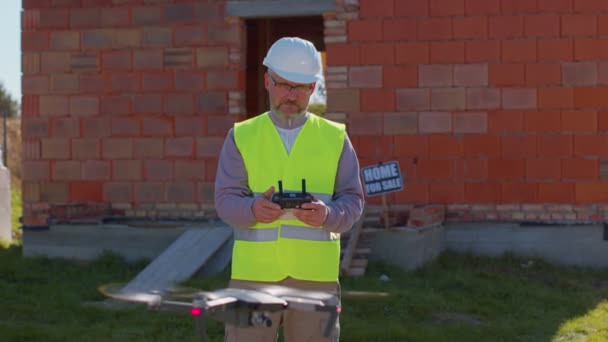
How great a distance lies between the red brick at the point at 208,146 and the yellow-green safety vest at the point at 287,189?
282 inches

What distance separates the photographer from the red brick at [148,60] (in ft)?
37.6

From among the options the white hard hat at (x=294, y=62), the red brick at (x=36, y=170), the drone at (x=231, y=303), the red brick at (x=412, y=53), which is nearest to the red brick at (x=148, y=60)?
the red brick at (x=36, y=170)

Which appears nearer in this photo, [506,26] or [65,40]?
[506,26]

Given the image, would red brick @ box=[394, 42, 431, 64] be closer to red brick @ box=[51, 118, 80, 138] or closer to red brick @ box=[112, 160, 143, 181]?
red brick @ box=[112, 160, 143, 181]

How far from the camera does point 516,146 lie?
10.8 m

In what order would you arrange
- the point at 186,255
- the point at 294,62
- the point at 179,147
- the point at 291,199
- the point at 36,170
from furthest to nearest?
the point at 36,170
the point at 179,147
the point at 186,255
the point at 294,62
the point at 291,199

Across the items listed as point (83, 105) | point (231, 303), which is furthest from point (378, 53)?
point (231, 303)

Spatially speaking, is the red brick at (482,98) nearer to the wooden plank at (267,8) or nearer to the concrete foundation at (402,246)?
the concrete foundation at (402,246)

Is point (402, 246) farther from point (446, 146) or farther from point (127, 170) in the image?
point (127, 170)

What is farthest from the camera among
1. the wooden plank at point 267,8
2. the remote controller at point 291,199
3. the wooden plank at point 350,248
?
the wooden plank at point 267,8

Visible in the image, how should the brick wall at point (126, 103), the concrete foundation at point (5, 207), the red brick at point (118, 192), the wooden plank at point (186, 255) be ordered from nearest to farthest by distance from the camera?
the wooden plank at point (186, 255) → the brick wall at point (126, 103) → the red brick at point (118, 192) → the concrete foundation at point (5, 207)

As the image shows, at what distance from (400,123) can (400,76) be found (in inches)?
20.7

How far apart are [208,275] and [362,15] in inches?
134

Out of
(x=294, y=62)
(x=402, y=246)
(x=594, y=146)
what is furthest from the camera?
(x=594, y=146)
